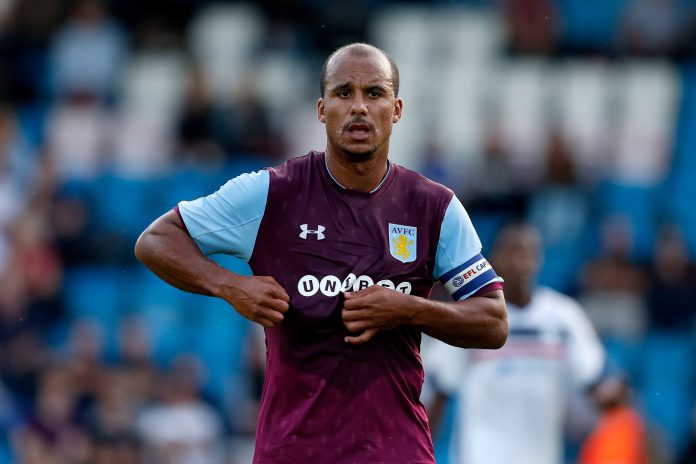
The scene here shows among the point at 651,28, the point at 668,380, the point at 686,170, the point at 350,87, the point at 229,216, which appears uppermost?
the point at 651,28

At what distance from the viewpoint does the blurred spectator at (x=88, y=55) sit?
1684cm

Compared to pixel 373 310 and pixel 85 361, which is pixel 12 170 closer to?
pixel 85 361

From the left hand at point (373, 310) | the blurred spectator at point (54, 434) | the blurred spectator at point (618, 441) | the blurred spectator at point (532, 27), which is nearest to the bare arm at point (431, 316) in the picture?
the left hand at point (373, 310)

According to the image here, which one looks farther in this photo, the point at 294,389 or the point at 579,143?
the point at 579,143

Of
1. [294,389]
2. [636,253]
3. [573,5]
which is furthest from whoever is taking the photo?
[573,5]

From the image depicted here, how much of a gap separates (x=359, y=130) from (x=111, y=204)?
35.1ft

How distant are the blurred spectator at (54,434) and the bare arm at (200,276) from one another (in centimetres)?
754

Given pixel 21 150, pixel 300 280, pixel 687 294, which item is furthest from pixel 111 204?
pixel 300 280

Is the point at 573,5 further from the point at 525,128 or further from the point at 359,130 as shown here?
the point at 359,130

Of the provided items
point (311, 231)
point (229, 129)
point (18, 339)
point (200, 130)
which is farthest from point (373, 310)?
point (200, 130)

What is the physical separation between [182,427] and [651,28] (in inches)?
266

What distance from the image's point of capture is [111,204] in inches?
616

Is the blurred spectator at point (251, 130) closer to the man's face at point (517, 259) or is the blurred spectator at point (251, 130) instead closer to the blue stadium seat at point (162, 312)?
the blue stadium seat at point (162, 312)

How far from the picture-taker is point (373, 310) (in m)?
5.01
